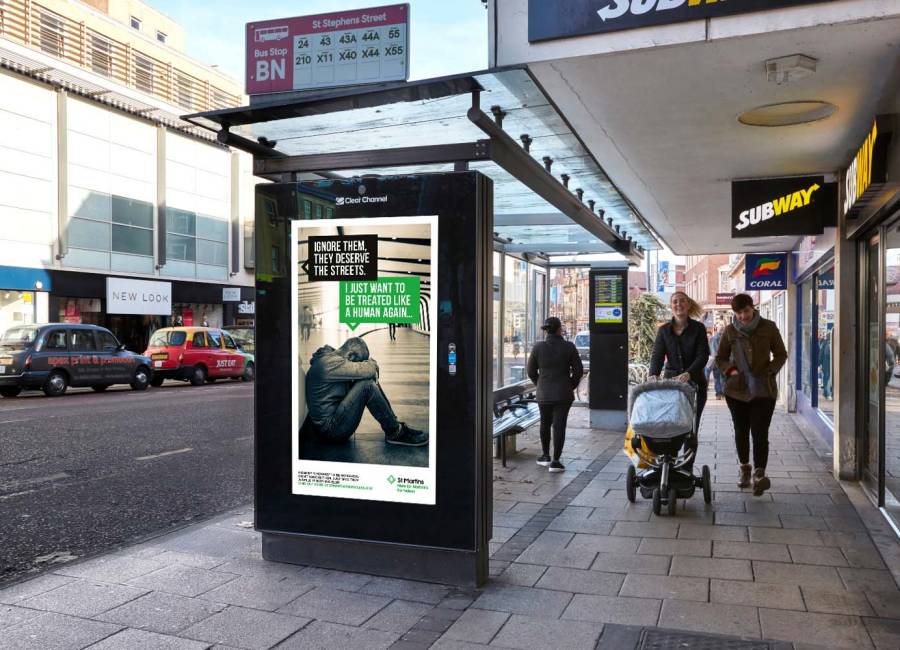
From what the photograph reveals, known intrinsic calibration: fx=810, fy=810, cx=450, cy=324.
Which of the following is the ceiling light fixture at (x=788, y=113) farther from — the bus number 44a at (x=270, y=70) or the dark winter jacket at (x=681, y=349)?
the bus number 44a at (x=270, y=70)

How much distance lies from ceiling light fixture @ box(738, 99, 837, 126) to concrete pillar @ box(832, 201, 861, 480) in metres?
2.11

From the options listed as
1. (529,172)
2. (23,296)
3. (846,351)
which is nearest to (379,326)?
(529,172)

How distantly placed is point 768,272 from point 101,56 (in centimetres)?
2621

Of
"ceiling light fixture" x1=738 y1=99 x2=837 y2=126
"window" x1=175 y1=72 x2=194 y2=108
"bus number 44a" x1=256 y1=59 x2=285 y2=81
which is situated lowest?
"ceiling light fixture" x1=738 y1=99 x2=837 y2=126

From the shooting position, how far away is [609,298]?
12344mm

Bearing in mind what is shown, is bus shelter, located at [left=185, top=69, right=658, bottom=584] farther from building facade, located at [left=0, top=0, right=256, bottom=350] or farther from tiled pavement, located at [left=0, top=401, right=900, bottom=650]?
building facade, located at [left=0, top=0, right=256, bottom=350]

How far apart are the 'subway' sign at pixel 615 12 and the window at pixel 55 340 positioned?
1802 cm

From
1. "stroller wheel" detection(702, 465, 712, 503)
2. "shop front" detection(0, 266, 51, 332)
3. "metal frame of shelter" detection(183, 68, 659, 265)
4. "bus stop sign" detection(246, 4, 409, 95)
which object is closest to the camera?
"metal frame of shelter" detection(183, 68, 659, 265)

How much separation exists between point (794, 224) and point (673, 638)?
5.48m

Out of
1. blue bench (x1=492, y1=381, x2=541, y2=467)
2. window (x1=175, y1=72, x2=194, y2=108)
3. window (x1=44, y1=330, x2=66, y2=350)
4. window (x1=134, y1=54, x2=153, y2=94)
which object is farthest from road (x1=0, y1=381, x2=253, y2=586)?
window (x1=175, y1=72, x2=194, y2=108)

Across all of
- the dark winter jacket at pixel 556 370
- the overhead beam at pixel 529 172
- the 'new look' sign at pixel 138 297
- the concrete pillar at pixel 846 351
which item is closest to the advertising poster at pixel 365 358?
the overhead beam at pixel 529 172

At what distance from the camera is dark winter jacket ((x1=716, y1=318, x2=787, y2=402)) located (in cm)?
722

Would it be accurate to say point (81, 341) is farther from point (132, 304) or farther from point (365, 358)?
point (365, 358)

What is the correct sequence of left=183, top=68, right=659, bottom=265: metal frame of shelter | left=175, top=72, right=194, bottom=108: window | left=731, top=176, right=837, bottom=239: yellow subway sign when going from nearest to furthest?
left=183, top=68, right=659, bottom=265: metal frame of shelter < left=731, top=176, right=837, bottom=239: yellow subway sign < left=175, top=72, right=194, bottom=108: window
